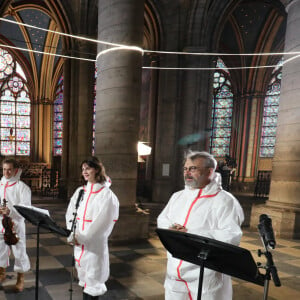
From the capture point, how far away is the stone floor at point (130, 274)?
4.30 metres

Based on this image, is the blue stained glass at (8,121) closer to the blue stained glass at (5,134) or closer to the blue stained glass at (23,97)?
the blue stained glass at (5,134)

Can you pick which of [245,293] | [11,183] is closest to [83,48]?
[11,183]

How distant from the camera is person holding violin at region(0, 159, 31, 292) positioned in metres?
4.12

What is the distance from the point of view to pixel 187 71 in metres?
13.3

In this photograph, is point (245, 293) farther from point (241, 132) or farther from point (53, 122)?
point (53, 122)

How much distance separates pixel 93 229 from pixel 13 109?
26.6 meters

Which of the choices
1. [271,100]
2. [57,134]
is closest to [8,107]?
[57,134]

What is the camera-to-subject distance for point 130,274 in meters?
5.10

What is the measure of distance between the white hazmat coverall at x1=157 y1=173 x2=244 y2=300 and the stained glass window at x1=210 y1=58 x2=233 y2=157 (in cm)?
2246

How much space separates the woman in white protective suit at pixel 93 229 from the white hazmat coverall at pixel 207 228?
100 cm

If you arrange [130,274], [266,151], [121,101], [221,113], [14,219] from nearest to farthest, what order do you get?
[14,219], [130,274], [121,101], [266,151], [221,113]

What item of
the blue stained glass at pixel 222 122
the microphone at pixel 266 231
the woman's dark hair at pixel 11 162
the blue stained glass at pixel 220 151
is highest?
the blue stained glass at pixel 222 122

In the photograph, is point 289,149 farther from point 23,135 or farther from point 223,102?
point 23,135

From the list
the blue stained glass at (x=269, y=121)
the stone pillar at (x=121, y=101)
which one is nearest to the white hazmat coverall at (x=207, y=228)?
the stone pillar at (x=121, y=101)
